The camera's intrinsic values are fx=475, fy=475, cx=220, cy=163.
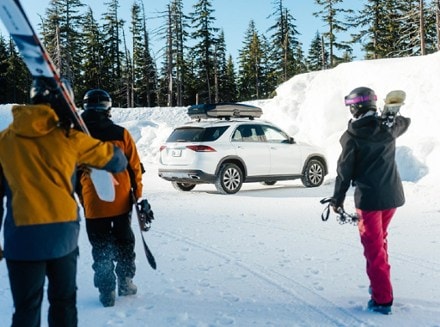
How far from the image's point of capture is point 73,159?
9.49 ft

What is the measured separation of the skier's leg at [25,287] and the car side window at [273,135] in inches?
422

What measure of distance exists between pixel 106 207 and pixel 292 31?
186 feet

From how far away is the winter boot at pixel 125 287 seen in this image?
463cm

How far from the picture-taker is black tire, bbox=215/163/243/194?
12.0 metres

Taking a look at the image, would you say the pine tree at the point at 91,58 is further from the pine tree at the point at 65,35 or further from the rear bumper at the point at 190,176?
the rear bumper at the point at 190,176

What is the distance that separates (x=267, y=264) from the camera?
5.74 m

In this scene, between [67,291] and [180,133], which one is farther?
[180,133]

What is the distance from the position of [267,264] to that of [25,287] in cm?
344

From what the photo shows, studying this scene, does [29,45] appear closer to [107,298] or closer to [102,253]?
[102,253]

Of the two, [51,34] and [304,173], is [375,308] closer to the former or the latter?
[304,173]

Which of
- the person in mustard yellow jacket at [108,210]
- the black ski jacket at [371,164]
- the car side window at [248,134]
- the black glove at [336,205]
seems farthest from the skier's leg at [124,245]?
the car side window at [248,134]

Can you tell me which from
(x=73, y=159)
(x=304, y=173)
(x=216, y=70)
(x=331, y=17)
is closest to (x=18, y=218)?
(x=73, y=159)

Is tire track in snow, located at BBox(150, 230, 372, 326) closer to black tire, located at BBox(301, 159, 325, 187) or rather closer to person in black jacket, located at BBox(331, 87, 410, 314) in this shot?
person in black jacket, located at BBox(331, 87, 410, 314)

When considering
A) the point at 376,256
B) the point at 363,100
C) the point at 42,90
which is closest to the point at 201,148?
the point at 363,100
